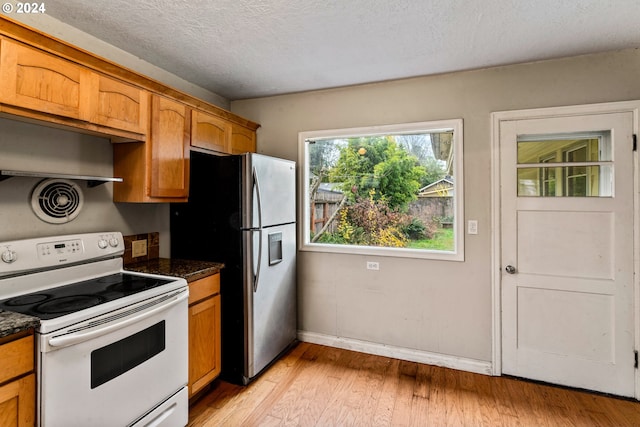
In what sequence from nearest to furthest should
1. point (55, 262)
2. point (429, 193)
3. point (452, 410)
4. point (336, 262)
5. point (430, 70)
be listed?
point (55, 262), point (452, 410), point (430, 70), point (429, 193), point (336, 262)

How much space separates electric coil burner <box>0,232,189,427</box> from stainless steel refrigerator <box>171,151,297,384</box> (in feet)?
1.63

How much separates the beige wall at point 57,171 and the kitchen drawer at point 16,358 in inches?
30.4

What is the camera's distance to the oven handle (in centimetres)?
128

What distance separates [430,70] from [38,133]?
2743 mm

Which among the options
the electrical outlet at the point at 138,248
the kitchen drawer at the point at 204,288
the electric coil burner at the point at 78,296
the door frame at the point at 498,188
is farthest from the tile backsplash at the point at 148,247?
the door frame at the point at 498,188

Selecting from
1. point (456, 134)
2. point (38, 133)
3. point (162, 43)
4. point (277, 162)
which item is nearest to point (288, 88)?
point (277, 162)

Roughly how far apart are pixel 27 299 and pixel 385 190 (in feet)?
8.52

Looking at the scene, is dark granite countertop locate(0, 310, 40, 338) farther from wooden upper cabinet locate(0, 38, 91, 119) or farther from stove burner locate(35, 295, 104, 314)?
wooden upper cabinet locate(0, 38, 91, 119)

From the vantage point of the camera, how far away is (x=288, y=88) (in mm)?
3008

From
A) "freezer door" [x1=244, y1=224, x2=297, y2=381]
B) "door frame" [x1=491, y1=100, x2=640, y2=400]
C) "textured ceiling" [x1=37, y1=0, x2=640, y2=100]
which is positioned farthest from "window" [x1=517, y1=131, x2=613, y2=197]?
"freezer door" [x1=244, y1=224, x2=297, y2=381]

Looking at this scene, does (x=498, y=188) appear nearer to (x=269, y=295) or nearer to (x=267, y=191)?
(x=267, y=191)

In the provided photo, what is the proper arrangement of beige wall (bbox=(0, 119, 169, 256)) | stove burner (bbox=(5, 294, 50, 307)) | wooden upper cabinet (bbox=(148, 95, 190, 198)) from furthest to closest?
wooden upper cabinet (bbox=(148, 95, 190, 198)) → beige wall (bbox=(0, 119, 169, 256)) → stove burner (bbox=(5, 294, 50, 307))

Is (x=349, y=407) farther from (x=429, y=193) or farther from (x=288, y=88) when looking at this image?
(x=288, y=88)

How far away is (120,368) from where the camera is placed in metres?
1.53
